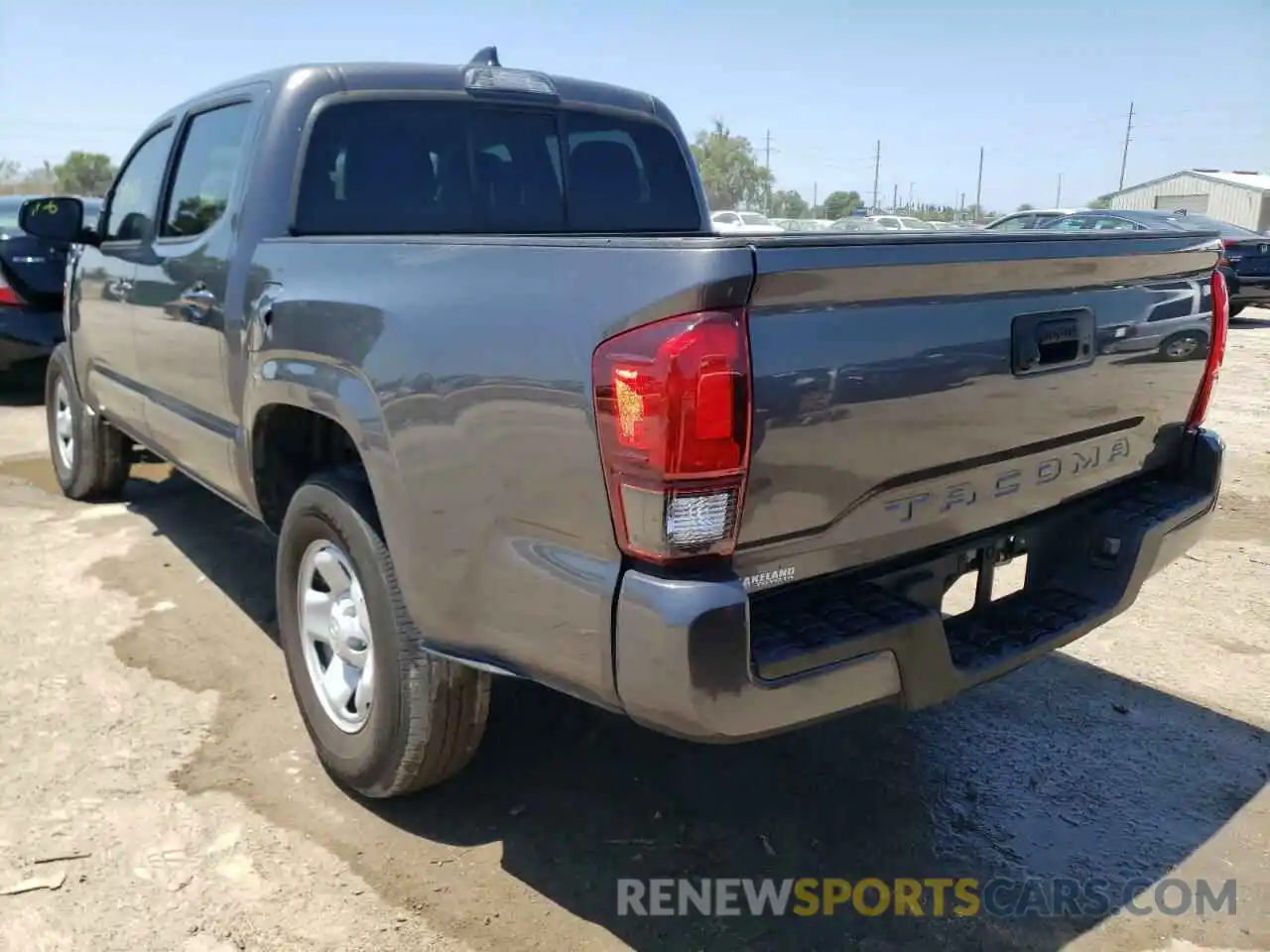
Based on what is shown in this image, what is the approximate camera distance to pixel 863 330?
205 cm

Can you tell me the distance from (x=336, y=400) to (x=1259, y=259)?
48.8 ft

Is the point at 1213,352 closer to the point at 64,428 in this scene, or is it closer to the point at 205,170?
the point at 205,170

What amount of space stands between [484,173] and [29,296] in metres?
5.82

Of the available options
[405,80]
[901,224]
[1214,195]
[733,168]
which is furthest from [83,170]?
[405,80]

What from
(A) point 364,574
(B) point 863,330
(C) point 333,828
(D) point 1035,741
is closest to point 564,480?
(B) point 863,330

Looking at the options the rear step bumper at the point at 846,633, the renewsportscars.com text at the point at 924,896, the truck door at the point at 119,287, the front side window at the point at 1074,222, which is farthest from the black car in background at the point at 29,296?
the front side window at the point at 1074,222

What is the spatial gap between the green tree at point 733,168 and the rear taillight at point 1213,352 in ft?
242

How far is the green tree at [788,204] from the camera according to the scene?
2862 inches

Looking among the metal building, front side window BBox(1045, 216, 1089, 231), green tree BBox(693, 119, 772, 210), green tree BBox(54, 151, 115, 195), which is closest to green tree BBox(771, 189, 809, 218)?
green tree BBox(693, 119, 772, 210)

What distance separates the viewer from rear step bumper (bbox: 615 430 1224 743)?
74.8 inches

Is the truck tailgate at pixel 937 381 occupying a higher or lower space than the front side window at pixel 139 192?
lower

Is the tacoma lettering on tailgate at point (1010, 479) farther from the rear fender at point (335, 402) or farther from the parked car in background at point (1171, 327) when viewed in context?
the rear fender at point (335, 402)

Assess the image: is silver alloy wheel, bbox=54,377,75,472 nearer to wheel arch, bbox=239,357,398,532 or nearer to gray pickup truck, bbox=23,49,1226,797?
gray pickup truck, bbox=23,49,1226,797

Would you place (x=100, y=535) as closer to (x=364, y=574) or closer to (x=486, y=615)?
(x=364, y=574)
